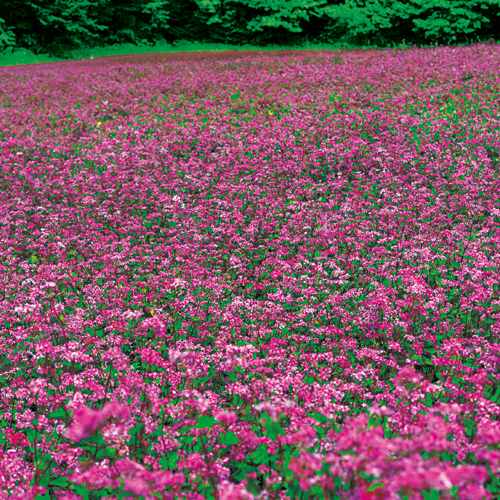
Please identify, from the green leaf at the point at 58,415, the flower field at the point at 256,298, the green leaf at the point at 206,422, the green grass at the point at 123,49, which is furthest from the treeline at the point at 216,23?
the green leaf at the point at 58,415

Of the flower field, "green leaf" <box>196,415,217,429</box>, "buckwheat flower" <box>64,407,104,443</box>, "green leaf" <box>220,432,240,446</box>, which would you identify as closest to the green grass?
the flower field

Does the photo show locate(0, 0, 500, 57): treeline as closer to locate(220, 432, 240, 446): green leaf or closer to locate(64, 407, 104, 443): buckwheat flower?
locate(220, 432, 240, 446): green leaf

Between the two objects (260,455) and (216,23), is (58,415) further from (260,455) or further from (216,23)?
(216,23)

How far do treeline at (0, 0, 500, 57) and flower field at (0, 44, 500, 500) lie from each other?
14.1 meters

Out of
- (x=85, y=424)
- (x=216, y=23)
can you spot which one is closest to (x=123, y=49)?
(x=216, y=23)

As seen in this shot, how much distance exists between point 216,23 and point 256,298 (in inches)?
1433

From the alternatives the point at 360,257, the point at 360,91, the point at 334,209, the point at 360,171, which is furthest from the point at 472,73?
the point at 360,257

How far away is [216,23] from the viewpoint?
121 feet

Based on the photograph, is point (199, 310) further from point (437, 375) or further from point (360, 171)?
point (360, 171)

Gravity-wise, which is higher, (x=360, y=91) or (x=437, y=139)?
(x=360, y=91)

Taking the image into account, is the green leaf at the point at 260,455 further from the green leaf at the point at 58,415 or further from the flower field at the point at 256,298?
the green leaf at the point at 58,415

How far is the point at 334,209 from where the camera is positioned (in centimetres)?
802

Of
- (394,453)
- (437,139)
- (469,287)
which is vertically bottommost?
(394,453)

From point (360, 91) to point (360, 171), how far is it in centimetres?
685
